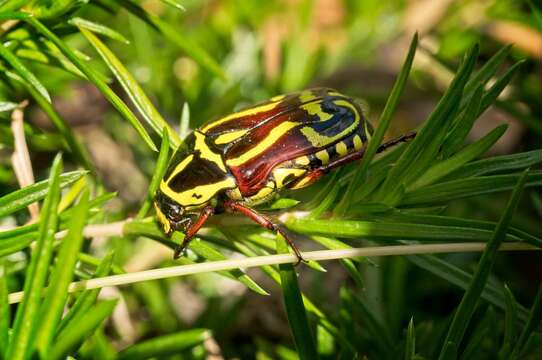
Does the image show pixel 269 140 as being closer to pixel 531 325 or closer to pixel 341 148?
pixel 341 148

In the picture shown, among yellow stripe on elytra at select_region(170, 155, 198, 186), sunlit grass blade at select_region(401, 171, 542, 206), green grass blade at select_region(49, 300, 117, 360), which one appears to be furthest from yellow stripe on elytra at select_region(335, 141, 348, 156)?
green grass blade at select_region(49, 300, 117, 360)

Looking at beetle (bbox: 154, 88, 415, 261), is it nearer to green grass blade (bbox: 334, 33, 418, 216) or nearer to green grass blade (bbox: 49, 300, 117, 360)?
green grass blade (bbox: 334, 33, 418, 216)

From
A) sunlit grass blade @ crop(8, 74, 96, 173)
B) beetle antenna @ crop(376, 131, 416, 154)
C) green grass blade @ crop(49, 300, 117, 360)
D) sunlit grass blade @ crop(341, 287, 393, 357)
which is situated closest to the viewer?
green grass blade @ crop(49, 300, 117, 360)

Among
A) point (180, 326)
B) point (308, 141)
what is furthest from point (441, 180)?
point (180, 326)

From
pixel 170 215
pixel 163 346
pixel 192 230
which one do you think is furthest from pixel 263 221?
pixel 163 346

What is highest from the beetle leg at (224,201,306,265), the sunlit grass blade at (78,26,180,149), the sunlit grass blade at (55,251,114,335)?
the sunlit grass blade at (78,26,180,149)

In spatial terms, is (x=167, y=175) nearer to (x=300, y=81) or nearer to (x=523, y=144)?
(x=300, y=81)

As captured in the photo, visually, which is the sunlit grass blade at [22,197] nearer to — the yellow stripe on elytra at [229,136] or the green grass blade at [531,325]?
the yellow stripe on elytra at [229,136]
